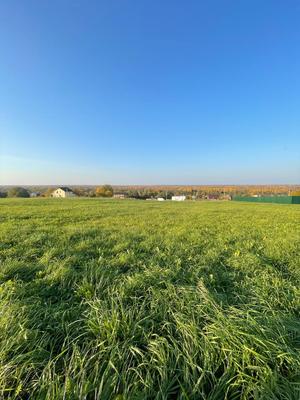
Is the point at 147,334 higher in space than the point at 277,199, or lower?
higher

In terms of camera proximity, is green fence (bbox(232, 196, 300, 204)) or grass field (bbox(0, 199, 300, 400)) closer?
grass field (bbox(0, 199, 300, 400))

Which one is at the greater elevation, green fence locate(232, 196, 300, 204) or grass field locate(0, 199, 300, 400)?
grass field locate(0, 199, 300, 400)

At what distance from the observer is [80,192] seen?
3433 inches

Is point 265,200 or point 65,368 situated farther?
point 265,200

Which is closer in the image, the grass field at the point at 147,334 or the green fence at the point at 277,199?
the grass field at the point at 147,334

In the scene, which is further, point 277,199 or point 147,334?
point 277,199

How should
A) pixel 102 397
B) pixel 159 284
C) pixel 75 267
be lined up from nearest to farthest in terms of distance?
pixel 102 397, pixel 159 284, pixel 75 267

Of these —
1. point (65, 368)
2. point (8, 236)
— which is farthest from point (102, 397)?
point (8, 236)

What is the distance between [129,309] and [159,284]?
868 mm

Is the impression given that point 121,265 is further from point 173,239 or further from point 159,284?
point 173,239

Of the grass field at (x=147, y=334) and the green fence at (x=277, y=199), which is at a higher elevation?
the grass field at (x=147, y=334)

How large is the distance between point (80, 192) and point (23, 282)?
88198 millimetres

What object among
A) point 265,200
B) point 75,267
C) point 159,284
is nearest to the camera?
point 159,284

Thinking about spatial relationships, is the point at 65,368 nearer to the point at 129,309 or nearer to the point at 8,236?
the point at 129,309
